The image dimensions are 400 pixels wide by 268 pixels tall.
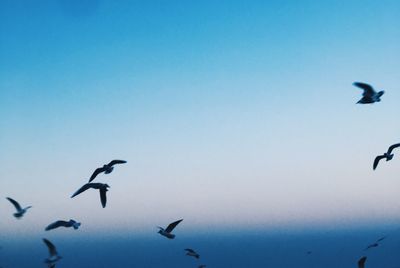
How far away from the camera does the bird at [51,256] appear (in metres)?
14.2

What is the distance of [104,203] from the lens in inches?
600

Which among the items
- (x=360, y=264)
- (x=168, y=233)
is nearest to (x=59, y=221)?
(x=168, y=233)

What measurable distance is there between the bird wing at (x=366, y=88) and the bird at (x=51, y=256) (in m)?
11.9

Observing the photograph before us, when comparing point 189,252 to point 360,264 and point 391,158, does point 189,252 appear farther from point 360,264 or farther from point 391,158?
point 391,158

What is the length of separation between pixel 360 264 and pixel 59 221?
442 inches

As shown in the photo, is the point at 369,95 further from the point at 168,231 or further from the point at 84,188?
the point at 84,188

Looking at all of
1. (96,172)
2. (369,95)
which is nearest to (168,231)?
(96,172)

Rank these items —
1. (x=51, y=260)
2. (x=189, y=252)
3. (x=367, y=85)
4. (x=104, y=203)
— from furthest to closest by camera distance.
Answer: (x=189, y=252) → (x=104, y=203) → (x=51, y=260) → (x=367, y=85)

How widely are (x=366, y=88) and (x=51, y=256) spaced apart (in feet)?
41.3

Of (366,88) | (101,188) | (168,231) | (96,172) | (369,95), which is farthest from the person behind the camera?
(168,231)

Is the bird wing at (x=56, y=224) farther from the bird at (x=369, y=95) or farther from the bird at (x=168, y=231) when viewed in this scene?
the bird at (x=369, y=95)

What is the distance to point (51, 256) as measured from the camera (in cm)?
1457

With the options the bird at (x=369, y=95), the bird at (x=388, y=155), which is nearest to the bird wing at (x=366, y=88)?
the bird at (x=369, y=95)

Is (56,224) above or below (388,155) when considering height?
below
